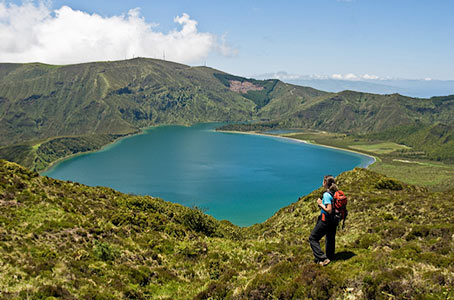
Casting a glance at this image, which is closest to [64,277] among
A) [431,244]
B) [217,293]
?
[217,293]

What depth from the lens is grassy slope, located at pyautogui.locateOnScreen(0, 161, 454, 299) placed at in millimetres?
14117

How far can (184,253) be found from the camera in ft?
95.7

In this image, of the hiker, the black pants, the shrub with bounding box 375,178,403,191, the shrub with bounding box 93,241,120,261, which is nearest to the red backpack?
the hiker

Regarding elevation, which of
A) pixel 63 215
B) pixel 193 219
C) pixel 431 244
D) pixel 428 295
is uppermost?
pixel 428 295

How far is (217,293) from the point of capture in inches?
675

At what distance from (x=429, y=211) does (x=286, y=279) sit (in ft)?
90.0

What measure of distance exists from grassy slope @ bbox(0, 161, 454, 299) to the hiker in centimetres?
81

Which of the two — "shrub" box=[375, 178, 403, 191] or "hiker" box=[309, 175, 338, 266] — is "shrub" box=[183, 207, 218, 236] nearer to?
"hiker" box=[309, 175, 338, 266]

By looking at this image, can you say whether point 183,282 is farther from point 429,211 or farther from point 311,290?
point 429,211

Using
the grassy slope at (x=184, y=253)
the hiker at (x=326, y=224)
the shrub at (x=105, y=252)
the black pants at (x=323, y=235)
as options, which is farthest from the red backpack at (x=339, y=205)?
the shrub at (x=105, y=252)

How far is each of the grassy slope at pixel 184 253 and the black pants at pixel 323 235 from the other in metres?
0.77

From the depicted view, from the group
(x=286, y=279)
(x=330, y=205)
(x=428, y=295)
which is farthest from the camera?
(x=286, y=279)

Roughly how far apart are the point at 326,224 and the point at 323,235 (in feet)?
2.59

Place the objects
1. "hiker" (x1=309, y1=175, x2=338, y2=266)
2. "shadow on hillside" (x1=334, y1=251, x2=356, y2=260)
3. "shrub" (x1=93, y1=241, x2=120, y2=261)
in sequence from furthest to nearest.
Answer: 1. "shrub" (x1=93, y1=241, x2=120, y2=261)
2. "shadow on hillside" (x1=334, y1=251, x2=356, y2=260)
3. "hiker" (x1=309, y1=175, x2=338, y2=266)
